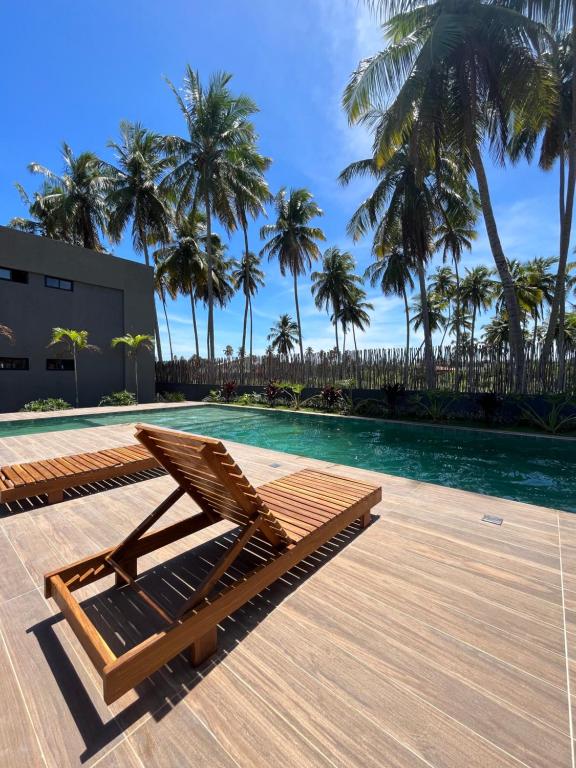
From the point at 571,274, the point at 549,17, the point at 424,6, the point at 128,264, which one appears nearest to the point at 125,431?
the point at 128,264

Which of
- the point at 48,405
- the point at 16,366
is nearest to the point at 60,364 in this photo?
the point at 16,366

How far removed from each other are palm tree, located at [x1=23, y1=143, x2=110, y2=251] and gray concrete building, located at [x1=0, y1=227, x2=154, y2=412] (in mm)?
5248

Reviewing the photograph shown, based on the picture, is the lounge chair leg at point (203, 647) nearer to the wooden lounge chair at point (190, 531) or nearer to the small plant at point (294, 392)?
the wooden lounge chair at point (190, 531)

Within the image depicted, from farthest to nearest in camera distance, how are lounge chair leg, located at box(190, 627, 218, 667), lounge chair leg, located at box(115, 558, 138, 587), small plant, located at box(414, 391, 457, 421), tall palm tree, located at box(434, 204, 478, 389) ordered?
tall palm tree, located at box(434, 204, 478, 389) → small plant, located at box(414, 391, 457, 421) → lounge chair leg, located at box(115, 558, 138, 587) → lounge chair leg, located at box(190, 627, 218, 667)

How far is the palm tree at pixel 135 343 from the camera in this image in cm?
1442

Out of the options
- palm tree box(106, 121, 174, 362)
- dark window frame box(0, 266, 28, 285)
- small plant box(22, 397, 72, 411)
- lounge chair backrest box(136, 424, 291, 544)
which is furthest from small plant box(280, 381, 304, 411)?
lounge chair backrest box(136, 424, 291, 544)

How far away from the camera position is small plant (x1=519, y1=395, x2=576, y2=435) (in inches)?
316

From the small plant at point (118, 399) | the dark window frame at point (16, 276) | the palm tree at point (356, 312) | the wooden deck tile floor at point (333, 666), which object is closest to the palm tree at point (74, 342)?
the small plant at point (118, 399)

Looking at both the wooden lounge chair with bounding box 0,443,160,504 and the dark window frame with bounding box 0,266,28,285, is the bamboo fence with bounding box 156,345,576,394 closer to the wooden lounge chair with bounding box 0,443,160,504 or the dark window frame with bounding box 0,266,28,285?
the dark window frame with bounding box 0,266,28,285

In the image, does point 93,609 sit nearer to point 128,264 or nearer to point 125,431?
point 125,431

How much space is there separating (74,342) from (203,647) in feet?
45.2

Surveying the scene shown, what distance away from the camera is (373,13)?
8.47m

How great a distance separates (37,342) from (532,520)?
15573 mm

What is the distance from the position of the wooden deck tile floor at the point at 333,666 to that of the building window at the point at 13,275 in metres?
13.3
